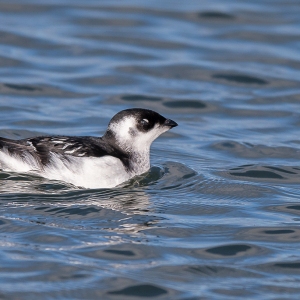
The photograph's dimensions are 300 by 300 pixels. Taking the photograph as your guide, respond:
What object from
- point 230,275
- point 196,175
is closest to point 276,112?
point 196,175

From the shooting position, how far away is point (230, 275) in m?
7.70

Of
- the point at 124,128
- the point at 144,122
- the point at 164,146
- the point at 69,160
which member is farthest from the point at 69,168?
the point at 164,146

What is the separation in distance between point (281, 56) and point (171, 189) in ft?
25.7

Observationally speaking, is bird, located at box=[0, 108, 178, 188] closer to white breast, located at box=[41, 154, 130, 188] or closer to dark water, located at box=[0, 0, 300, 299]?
white breast, located at box=[41, 154, 130, 188]

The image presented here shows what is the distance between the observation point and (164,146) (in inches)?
495

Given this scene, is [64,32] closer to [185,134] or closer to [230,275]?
[185,134]

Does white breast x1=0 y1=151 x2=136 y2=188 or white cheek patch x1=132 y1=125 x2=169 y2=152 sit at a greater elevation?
white cheek patch x1=132 y1=125 x2=169 y2=152

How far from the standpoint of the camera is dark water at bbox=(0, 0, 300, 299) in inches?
302

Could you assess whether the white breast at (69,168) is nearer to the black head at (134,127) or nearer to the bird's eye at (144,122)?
the black head at (134,127)

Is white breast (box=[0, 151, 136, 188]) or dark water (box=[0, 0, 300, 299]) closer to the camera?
dark water (box=[0, 0, 300, 299])

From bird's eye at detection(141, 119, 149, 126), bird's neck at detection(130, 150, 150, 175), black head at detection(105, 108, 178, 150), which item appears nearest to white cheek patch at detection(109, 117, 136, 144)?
black head at detection(105, 108, 178, 150)

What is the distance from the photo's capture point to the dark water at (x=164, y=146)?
7660 millimetres

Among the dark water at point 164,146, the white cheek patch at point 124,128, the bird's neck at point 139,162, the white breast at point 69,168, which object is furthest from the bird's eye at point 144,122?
the white breast at point 69,168

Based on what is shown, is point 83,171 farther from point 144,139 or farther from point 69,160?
point 144,139
